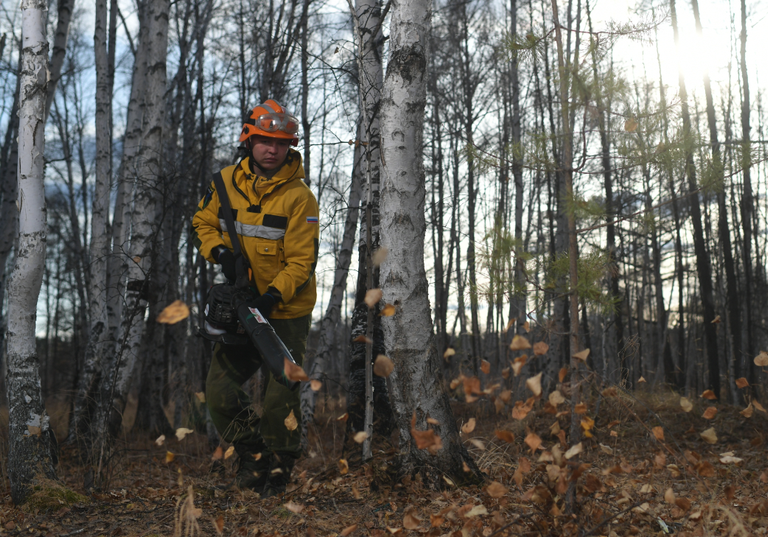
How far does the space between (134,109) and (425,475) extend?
21.0ft

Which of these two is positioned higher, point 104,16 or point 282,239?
point 104,16

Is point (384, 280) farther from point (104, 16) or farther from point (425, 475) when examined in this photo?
point (104, 16)

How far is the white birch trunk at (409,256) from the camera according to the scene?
303 centimetres

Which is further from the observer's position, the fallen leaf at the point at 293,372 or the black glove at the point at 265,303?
the black glove at the point at 265,303

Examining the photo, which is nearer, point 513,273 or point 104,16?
point 513,273

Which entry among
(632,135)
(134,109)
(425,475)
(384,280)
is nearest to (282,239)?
(384,280)

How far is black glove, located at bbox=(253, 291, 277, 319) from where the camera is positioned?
9.95 feet

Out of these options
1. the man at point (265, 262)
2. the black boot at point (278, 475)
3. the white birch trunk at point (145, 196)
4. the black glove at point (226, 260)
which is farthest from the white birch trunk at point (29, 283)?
the white birch trunk at point (145, 196)

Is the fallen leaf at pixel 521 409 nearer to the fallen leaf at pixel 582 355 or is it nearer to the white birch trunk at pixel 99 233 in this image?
the fallen leaf at pixel 582 355

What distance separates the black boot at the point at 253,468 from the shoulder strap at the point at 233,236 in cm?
103

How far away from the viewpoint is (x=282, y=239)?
3295 millimetres

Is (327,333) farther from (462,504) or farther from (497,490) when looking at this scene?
(497,490)

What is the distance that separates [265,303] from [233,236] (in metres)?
0.47

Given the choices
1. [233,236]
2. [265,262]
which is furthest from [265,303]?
[233,236]
